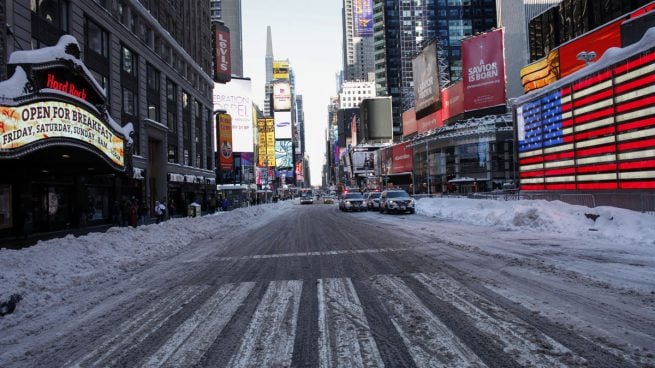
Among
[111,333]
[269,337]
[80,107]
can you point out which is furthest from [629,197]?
[80,107]

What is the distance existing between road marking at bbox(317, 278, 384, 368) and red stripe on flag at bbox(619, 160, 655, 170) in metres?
13.7

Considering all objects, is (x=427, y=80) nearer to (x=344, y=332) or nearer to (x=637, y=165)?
(x=637, y=165)

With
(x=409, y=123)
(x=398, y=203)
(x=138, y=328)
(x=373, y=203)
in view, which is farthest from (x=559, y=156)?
(x=409, y=123)

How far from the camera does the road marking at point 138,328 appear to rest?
13.4ft

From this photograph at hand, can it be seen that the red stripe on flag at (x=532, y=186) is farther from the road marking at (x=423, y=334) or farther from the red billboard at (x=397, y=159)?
the red billboard at (x=397, y=159)

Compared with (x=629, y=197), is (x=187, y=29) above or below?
above

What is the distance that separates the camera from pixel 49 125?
13.9 metres

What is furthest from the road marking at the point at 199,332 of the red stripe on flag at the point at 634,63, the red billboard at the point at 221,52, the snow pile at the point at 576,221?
the red billboard at the point at 221,52

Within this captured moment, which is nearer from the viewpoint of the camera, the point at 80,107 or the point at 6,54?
the point at 80,107

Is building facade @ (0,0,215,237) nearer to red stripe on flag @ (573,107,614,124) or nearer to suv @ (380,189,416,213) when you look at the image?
suv @ (380,189,416,213)

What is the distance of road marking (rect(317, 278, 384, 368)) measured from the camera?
3.82 meters

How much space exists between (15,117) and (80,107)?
321cm

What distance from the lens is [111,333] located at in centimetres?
490

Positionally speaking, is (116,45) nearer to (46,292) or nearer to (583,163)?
(46,292)
